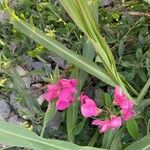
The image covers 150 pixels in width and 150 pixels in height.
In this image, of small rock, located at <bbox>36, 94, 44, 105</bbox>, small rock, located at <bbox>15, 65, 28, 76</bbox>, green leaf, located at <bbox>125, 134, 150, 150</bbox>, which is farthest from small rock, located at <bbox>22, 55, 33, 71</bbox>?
green leaf, located at <bbox>125, 134, 150, 150</bbox>

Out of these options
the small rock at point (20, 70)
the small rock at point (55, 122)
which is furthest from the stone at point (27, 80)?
the small rock at point (55, 122)

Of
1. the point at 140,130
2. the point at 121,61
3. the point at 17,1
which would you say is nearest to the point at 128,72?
the point at 121,61

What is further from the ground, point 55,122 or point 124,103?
point 124,103

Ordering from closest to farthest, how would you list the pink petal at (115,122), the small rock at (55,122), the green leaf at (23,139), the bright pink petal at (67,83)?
the green leaf at (23,139), the pink petal at (115,122), the bright pink petal at (67,83), the small rock at (55,122)

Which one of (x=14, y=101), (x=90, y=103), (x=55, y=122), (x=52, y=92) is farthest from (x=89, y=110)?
(x=14, y=101)

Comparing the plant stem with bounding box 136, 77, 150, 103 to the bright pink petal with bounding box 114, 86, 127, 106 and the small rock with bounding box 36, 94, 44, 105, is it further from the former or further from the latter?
the small rock with bounding box 36, 94, 44, 105

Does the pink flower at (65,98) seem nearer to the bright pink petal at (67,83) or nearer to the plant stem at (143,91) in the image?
the bright pink petal at (67,83)

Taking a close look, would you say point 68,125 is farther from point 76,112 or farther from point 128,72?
point 128,72

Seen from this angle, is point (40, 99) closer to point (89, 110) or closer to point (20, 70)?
point (20, 70)

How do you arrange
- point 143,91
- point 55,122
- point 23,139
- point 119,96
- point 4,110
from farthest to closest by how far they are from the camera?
point 4,110 → point 55,122 → point 143,91 → point 119,96 → point 23,139
